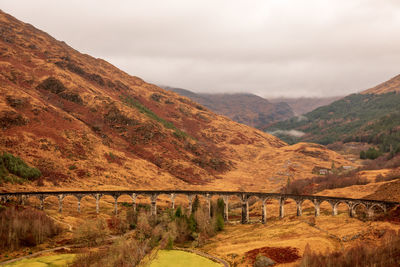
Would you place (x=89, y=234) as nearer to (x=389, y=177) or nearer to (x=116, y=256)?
(x=116, y=256)

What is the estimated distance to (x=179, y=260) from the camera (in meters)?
69.5

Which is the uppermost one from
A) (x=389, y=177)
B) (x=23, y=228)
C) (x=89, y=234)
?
(x=389, y=177)

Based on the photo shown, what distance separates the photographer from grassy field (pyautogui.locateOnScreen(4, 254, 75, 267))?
210 feet

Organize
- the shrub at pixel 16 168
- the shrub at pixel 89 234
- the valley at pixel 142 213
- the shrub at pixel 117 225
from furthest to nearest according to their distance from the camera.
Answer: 1. the shrub at pixel 16 168
2. the shrub at pixel 117 225
3. the shrub at pixel 89 234
4. the valley at pixel 142 213

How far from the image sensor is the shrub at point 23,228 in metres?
76.1

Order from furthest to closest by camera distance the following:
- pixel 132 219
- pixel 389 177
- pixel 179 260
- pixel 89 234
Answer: pixel 389 177 → pixel 132 219 → pixel 89 234 → pixel 179 260

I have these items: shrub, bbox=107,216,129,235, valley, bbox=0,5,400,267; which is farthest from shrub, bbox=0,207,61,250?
shrub, bbox=107,216,129,235

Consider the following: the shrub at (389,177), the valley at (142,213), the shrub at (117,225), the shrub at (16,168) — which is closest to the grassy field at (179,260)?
the valley at (142,213)

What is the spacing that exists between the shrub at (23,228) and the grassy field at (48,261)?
11.4 meters

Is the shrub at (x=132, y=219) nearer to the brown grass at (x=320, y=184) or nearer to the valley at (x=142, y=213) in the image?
the valley at (x=142, y=213)

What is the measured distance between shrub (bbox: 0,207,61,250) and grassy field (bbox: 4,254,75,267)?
11.4 meters

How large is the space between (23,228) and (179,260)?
41071mm

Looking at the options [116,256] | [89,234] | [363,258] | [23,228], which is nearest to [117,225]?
[89,234]

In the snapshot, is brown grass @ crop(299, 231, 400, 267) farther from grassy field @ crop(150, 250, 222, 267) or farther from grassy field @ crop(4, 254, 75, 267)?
grassy field @ crop(4, 254, 75, 267)
